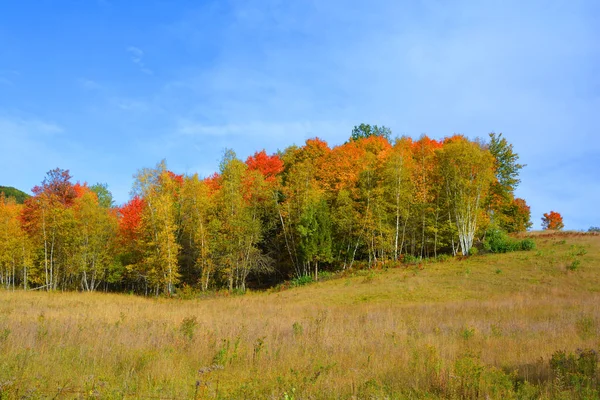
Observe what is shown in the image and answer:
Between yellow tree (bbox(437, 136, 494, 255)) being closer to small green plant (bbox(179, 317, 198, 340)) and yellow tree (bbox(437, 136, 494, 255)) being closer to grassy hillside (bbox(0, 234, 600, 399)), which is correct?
grassy hillside (bbox(0, 234, 600, 399))

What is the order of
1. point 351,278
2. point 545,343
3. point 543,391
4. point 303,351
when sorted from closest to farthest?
point 543,391 → point 303,351 → point 545,343 → point 351,278

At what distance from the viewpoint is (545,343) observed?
8578 millimetres

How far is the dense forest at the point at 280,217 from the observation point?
33.8 m

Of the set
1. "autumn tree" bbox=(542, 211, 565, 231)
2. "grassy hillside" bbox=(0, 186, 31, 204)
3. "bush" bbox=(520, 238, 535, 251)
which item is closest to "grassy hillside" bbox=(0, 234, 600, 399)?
"bush" bbox=(520, 238, 535, 251)

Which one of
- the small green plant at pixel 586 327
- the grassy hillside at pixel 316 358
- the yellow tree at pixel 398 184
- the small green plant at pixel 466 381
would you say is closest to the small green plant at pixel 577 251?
the yellow tree at pixel 398 184

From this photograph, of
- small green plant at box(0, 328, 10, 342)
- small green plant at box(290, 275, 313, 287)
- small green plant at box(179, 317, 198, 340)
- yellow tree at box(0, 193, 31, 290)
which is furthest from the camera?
yellow tree at box(0, 193, 31, 290)

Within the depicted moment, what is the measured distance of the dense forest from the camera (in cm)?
3381

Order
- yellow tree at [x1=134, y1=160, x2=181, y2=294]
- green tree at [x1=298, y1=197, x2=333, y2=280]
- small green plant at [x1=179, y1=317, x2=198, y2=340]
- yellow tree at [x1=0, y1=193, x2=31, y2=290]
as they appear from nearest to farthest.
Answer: small green plant at [x1=179, y1=317, x2=198, y2=340], yellow tree at [x1=134, y1=160, x2=181, y2=294], green tree at [x1=298, y1=197, x2=333, y2=280], yellow tree at [x1=0, y1=193, x2=31, y2=290]

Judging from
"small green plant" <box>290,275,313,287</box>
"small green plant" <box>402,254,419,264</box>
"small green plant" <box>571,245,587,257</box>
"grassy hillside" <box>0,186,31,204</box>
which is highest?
"grassy hillside" <box>0,186,31,204</box>

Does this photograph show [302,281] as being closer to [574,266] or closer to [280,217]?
[280,217]

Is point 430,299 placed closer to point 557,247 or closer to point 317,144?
point 557,247

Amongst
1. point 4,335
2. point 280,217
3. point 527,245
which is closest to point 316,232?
point 280,217

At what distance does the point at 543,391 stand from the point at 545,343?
12.0 ft

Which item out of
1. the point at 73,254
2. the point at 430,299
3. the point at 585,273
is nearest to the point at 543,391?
the point at 430,299
